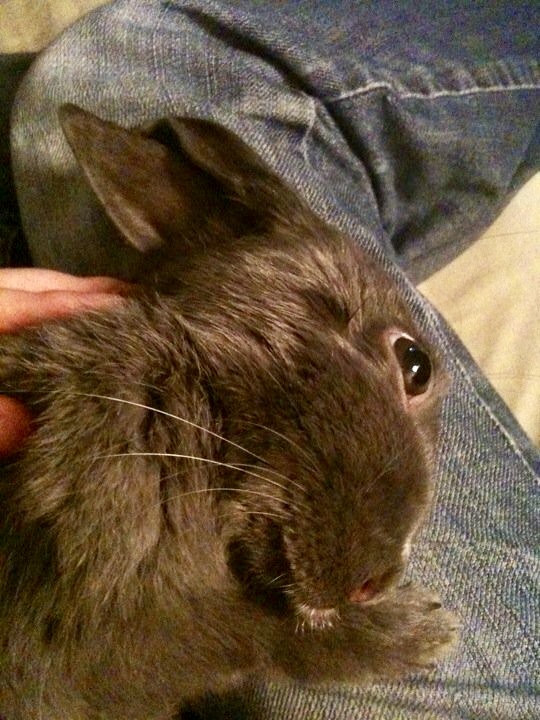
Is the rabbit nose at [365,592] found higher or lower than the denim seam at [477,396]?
higher

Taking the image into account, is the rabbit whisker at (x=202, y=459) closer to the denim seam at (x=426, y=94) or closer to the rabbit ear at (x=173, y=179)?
the rabbit ear at (x=173, y=179)

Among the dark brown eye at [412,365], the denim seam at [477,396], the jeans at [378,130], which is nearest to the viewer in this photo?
the dark brown eye at [412,365]

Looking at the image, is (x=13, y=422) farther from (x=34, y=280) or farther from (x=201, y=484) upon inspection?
(x=34, y=280)

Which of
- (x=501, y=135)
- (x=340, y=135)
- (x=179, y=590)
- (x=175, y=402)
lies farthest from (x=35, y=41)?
(x=179, y=590)

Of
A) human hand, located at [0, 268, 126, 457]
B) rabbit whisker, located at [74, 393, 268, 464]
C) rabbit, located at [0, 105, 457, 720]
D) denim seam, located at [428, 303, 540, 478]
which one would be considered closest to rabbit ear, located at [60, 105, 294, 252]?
rabbit, located at [0, 105, 457, 720]

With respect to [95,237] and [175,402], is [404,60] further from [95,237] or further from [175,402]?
[175,402]

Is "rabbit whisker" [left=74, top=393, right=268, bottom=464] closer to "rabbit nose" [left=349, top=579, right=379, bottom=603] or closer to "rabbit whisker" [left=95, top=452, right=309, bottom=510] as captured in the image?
"rabbit whisker" [left=95, top=452, right=309, bottom=510]

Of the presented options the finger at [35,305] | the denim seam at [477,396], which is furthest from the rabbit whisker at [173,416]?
the denim seam at [477,396]
